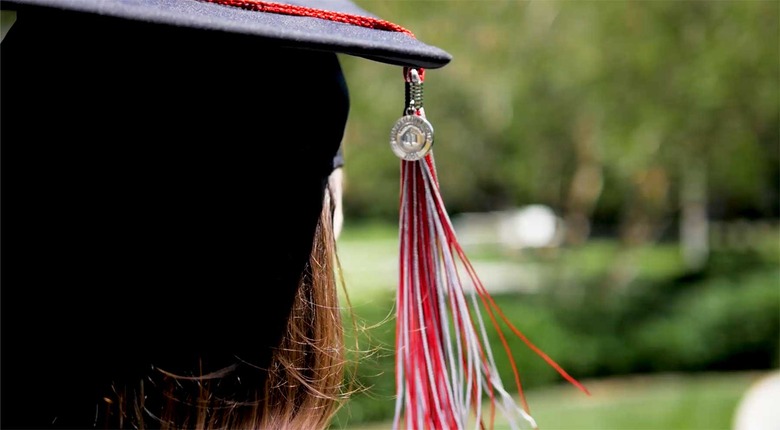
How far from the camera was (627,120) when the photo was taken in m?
7.90

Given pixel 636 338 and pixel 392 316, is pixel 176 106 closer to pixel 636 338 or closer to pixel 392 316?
pixel 392 316

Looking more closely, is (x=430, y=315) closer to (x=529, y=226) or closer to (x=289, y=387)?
(x=289, y=387)

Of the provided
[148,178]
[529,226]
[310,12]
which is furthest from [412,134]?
[529,226]

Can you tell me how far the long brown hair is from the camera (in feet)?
2.64

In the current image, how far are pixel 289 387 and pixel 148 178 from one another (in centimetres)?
27

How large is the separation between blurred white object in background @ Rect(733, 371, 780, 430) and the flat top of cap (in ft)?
16.2

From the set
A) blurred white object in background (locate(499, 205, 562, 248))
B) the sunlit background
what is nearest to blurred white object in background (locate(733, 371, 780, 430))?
the sunlit background

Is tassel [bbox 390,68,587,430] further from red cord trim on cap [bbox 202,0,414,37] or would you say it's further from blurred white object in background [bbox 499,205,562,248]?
blurred white object in background [bbox 499,205,562,248]

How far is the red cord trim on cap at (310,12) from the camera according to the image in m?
0.79

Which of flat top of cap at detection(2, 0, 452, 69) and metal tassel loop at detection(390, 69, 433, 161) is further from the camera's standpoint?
metal tassel loop at detection(390, 69, 433, 161)

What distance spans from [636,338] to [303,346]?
8.34 meters

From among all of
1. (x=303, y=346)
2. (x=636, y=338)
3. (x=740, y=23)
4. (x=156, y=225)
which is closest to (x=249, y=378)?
(x=303, y=346)

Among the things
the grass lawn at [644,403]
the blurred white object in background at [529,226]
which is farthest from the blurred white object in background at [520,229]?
the grass lawn at [644,403]

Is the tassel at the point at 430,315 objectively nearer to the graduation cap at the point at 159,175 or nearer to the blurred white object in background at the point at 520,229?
the graduation cap at the point at 159,175
